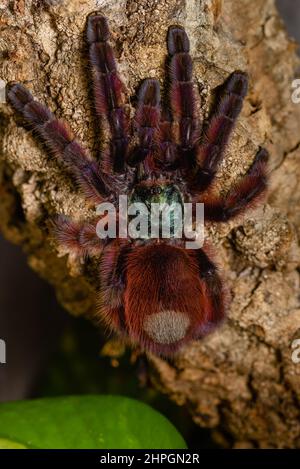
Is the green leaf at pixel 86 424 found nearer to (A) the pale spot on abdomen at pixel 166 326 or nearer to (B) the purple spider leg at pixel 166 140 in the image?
(A) the pale spot on abdomen at pixel 166 326

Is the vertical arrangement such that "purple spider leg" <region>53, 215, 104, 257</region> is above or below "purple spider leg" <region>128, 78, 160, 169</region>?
below

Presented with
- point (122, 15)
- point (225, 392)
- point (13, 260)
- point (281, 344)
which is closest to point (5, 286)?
point (13, 260)

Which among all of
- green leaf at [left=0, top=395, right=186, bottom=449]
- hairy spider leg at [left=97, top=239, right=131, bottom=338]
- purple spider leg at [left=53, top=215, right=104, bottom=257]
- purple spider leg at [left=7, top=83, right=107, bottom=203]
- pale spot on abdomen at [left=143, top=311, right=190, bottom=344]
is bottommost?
green leaf at [left=0, top=395, right=186, bottom=449]

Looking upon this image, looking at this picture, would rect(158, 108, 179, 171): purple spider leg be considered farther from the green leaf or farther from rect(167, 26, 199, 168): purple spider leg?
the green leaf

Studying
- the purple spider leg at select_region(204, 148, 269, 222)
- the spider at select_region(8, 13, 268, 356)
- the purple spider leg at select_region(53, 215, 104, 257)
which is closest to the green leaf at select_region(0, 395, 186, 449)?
the spider at select_region(8, 13, 268, 356)

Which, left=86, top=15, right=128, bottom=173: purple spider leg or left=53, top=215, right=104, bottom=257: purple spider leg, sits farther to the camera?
left=53, top=215, right=104, bottom=257: purple spider leg

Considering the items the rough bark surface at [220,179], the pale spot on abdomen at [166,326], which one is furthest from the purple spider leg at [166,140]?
the pale spot on abdomen at [166,326]

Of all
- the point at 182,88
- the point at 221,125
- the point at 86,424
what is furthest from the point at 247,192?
the point at 86,424

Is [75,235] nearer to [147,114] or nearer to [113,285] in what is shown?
[113,285]
